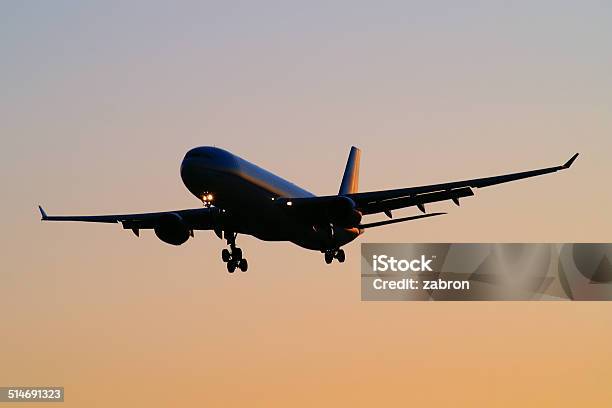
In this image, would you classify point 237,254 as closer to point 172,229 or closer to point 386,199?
point 172,229

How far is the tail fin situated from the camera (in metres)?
136

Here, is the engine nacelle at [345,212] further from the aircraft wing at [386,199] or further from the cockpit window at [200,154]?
the cockpit window at [200,154]

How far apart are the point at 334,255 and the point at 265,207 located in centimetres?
969

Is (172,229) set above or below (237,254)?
above

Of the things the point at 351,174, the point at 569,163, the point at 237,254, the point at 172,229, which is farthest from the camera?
the point at 351,174

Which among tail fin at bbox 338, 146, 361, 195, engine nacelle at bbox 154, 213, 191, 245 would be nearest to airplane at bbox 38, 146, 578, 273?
engine nacelle at bbox 154, 213, 191, 245

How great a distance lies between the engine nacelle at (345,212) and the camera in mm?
111812

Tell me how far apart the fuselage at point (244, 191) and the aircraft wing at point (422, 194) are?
3.13 metres

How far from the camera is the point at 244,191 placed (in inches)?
4309

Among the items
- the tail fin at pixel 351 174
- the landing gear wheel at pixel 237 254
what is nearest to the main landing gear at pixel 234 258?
the landing gear wheel at pixel 237 254

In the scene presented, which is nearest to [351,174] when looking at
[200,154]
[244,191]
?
[244,191]

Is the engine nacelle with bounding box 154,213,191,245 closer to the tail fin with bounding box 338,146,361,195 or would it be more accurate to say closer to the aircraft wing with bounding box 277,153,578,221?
the aircraft wing with bounding box 277,153,578,221

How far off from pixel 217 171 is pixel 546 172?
16937 millimetres

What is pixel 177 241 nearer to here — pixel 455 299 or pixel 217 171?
pixel 217 171
